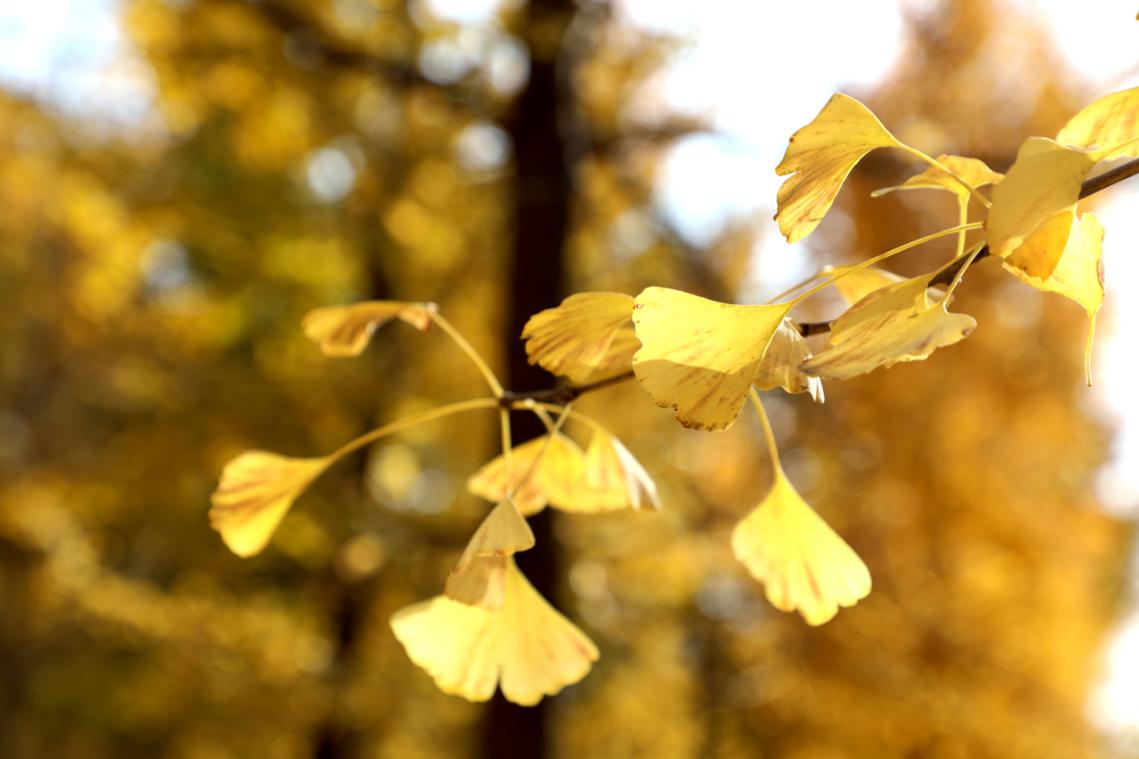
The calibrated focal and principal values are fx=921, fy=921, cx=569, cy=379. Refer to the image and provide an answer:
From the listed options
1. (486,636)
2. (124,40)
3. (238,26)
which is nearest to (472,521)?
(238,26)

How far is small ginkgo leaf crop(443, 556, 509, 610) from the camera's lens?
0.81 feet

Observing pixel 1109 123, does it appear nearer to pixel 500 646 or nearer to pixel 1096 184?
pixel 1096 184

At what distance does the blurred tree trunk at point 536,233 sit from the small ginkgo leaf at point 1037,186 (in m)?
1.42

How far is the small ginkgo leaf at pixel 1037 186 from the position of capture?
19cm

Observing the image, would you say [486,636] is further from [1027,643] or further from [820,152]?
[1027,643]

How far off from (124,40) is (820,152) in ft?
8.97

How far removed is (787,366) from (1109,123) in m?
0.11

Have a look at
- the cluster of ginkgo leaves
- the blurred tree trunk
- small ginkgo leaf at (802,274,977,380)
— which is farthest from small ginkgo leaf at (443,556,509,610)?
the blurred tree trunk

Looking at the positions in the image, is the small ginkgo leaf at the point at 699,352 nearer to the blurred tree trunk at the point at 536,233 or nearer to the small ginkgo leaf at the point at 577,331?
the small ginkgo leaf at the point at 577,331

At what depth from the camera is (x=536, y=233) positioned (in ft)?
5.80

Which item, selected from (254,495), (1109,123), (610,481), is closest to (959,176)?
(1109,123)

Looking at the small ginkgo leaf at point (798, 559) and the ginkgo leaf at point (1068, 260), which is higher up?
the ginkgo leaf at point (1068, 260)

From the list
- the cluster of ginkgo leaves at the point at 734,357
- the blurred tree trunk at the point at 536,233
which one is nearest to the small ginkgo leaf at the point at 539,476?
the cluster of ginkgo leaves at the point at 734,357

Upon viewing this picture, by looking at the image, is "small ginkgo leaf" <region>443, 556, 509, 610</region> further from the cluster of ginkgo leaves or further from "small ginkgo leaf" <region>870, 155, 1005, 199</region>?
"small ginkgo leaf" <region>870, 155, 1005, 199</region>
